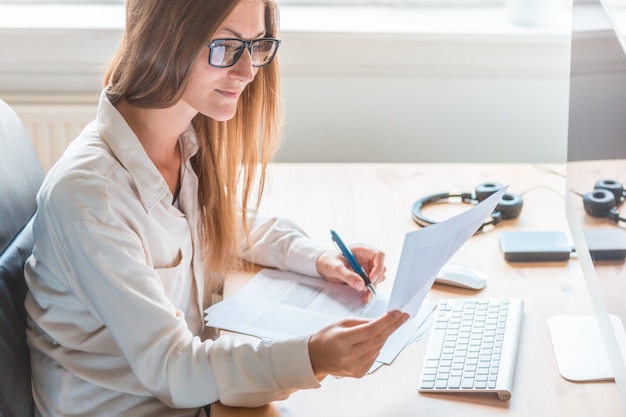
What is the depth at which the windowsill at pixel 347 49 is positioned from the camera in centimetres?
220

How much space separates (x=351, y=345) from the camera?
1154mm

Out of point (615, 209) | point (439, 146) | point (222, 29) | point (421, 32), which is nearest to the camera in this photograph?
point (615, 209)

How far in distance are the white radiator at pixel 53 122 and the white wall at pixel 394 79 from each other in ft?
0.13

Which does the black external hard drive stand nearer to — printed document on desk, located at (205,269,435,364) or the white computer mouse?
the white computer mouse

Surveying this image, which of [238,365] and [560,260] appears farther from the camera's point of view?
[560,260]

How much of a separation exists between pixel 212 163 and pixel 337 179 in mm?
467

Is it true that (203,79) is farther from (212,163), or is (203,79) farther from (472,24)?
(472,24)

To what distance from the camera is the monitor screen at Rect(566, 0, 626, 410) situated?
1091mm

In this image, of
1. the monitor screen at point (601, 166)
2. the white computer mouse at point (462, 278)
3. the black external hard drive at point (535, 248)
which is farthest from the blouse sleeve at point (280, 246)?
the monitor screen at point (601, 166)

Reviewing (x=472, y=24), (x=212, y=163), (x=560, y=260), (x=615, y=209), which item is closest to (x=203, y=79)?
(x=212, y=163)

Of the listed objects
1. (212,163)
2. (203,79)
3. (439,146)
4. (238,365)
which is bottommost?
(439,146)

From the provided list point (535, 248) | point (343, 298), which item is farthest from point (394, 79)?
point (343, 298)

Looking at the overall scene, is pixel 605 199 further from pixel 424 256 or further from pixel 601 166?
pixel 424 256

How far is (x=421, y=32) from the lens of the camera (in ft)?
7.18
